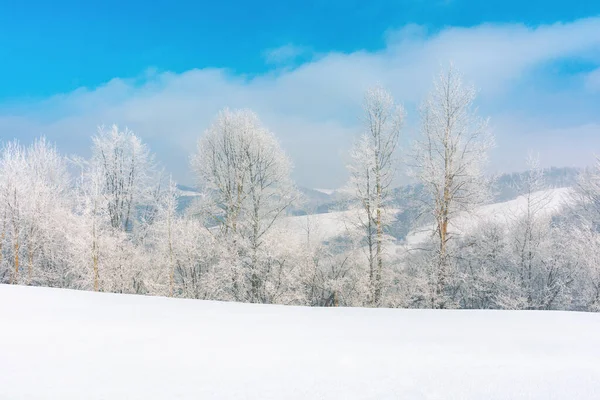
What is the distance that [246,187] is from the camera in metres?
17.5

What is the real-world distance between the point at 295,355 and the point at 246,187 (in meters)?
13.4

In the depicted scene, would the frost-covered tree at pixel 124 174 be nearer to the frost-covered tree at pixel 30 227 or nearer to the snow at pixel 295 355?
the frost-covered tree at pixel 30 227

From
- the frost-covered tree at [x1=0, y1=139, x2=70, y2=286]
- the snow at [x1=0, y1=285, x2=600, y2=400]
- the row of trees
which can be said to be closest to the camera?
the snow at [x1=0, y1=285, x2=600, y2=400]

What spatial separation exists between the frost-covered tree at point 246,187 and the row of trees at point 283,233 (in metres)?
0.06

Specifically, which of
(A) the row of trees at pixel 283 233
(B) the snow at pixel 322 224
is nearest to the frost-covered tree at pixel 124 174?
(A) the row of trees at pixel 283 233

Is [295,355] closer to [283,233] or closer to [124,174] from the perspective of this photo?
[283,233]

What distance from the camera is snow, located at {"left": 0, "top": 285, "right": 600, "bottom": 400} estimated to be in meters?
3.63

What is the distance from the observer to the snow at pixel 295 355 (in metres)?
3.63

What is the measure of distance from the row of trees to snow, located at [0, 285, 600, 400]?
738cm

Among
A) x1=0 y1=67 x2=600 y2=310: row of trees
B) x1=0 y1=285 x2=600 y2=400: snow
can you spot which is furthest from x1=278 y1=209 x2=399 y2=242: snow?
x1=0 y1=285 x2=600 y2=400: snow

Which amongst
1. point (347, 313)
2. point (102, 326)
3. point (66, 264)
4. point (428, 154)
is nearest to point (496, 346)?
point (347, 313)

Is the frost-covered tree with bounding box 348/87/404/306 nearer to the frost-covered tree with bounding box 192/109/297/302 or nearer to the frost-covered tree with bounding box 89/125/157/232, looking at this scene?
the frost-covered tree with bounding box 192/109/297/302

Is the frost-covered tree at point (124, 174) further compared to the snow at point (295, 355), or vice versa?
the frost-covered tree at point (124, 174)

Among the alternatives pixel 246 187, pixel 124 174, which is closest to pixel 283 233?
pixel 246 187
